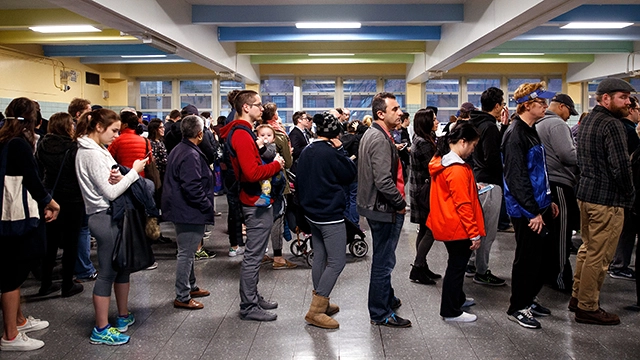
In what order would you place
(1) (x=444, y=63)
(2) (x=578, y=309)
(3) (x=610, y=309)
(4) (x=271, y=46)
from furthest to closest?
(4) (x=271, y=46) < (1) (x=444, y=63) < (3) (x=610, y=309) < (2) (x=578, y=309)

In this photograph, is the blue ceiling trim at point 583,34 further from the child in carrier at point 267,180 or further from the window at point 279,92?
the window at point 279,92

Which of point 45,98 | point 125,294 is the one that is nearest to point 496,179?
point 125,294

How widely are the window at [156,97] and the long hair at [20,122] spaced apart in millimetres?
13524

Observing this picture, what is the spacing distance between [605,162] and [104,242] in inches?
126

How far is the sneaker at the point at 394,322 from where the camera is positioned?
11.8 feet

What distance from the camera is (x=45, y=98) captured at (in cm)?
1245

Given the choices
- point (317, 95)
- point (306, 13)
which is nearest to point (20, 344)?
point (306, 13)

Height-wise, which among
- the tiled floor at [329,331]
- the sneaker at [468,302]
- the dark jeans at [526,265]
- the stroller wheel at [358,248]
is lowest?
the tiled floor at [329,331]

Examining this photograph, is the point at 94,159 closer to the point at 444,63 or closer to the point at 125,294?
the point at 125,294

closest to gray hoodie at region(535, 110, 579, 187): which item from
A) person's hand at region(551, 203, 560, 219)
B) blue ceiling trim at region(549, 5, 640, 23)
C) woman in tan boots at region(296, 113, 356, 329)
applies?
person's hand at region(551, 203, 560, 219)

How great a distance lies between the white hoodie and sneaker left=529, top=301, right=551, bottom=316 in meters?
2.83

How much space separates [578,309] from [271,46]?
32.1 feet

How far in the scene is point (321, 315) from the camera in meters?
3.60

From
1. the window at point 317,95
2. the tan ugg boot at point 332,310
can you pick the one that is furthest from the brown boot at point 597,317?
the window at point 317,95
